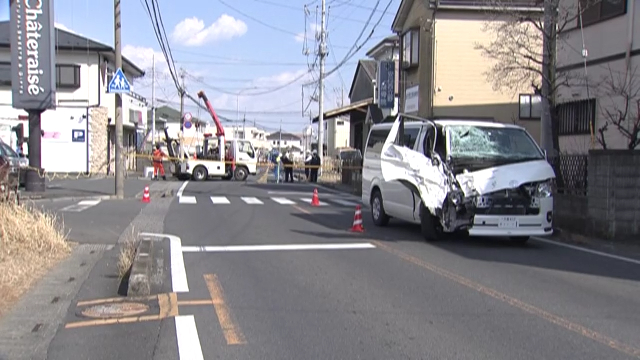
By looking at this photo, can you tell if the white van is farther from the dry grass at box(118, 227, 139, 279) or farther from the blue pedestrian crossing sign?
the blue pedestrian crossing sign

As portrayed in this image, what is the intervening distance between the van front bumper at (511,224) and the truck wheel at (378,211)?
361 centimetres

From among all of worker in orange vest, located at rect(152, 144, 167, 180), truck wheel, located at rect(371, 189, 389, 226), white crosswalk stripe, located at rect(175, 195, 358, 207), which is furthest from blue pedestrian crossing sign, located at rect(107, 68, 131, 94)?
worker in orange vest, located at rect(152, 144, 167, 180)

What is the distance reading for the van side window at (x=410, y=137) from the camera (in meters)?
12.4

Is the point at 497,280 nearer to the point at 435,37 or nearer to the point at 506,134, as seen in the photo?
the point at 506,134

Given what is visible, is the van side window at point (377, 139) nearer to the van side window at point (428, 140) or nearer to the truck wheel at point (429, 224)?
the van side window at point (428, 140)

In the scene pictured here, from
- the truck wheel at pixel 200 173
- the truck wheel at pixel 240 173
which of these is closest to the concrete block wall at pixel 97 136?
the truck wheel at pixel 200 173

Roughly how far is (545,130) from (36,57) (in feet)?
58.0

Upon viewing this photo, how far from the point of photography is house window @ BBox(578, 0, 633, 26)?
16.2m

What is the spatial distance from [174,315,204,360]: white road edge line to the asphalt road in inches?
0.7

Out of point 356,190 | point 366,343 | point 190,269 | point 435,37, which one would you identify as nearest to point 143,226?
point 190,269

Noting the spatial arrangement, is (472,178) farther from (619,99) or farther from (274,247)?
(619,99)

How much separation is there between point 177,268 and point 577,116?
14273 millimetres

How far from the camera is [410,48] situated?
29.6 m

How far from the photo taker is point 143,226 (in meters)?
14.0
